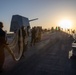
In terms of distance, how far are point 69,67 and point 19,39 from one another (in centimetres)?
639

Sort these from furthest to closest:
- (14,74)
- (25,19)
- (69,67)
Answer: (25,19)
(69,67)
(14,74)

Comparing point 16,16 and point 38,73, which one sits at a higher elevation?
point 16,16

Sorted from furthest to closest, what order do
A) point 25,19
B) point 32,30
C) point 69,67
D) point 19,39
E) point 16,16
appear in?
point 16,16 < point 25,19 < point 32,30 < point 19,39 < point 69,67

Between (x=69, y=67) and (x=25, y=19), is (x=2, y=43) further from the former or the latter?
(x=25, y=19)

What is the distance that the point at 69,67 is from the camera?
46.1ft

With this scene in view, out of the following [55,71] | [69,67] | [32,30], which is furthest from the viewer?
[32,30]

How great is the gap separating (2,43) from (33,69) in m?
1.92

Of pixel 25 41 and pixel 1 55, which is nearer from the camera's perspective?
pixel 1 55

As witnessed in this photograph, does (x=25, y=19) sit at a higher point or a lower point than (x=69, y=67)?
higher

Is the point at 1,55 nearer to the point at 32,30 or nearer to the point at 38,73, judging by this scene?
the point at 38,73

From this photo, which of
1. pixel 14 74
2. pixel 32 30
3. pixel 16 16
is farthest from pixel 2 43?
pixel 16 16

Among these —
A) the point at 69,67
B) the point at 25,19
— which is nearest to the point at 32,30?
the point at 25,19

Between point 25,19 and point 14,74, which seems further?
point 25,19

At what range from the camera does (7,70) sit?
12.9m
